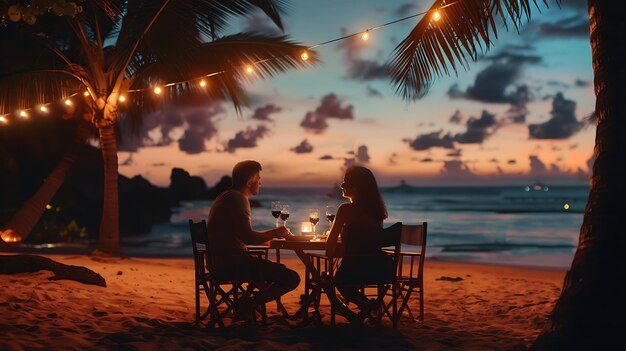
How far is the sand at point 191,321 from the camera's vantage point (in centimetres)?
481

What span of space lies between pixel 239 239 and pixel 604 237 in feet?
8.62

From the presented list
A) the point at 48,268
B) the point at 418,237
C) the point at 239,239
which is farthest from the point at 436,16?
the point at 48,268

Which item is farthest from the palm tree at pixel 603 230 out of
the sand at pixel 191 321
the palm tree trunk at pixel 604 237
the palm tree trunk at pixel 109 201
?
the palm tree trunk at pixel 109 201

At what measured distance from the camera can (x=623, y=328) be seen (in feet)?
13.4

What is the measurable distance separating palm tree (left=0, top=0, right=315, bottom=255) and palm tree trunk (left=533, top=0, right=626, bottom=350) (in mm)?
5755

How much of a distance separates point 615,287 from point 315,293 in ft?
7.49

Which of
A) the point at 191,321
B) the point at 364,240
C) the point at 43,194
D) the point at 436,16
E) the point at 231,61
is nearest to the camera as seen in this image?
the point at 364,240

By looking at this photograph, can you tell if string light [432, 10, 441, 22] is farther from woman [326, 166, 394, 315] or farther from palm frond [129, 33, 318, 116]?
palm frond [129, 33, 318, 116]

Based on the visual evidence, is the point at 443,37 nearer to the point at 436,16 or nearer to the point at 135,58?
the point at 436,16

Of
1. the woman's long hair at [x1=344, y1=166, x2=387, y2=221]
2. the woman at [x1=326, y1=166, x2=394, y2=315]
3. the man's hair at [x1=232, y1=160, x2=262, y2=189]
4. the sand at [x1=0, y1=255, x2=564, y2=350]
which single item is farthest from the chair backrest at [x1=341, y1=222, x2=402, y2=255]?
the man's hair at [x1=232, y1=160, x2=262, y2=189]

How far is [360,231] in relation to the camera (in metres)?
5.11

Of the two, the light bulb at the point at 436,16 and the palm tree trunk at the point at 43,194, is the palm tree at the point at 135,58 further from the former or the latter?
the light bulb at the point at 436,16

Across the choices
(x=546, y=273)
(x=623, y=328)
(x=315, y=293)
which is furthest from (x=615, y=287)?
(x=546, y=273)

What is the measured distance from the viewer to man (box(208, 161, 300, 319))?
17.0 ft
